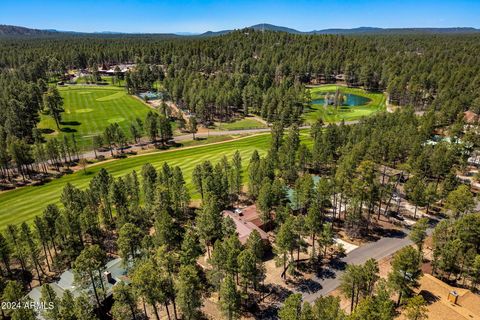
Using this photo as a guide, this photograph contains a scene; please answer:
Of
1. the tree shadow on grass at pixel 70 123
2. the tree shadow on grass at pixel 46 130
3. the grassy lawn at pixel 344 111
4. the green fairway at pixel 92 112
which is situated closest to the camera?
the tree shadow on grass at pixel 46 130

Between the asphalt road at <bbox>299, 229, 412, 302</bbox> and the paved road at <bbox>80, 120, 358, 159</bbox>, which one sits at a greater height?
the paved road at <bbox>80, 120, 358, 159</bbox>

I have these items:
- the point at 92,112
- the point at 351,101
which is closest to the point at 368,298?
the point at 92,112

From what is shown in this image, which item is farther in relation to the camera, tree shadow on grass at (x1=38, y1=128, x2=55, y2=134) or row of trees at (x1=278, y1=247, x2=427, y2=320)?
tree shadow on grass at (x1=38, y1=128, x2=55, y2=134)

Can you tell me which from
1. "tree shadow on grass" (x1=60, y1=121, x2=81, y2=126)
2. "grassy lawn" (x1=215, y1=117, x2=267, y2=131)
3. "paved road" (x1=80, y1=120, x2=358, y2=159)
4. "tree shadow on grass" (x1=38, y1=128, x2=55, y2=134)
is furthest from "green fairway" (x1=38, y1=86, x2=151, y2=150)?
"grassy lawn" (x1=215, y1=117, x2=267, y2=131)

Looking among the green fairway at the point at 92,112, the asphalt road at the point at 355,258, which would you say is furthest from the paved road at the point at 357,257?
the green fairway at the point at 92,112

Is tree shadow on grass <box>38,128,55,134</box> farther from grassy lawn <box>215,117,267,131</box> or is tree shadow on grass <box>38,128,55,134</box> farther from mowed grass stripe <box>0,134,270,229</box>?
grassy lawn <box>215,117,267,131</box>

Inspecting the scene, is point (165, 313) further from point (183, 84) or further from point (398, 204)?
point (183, 84)

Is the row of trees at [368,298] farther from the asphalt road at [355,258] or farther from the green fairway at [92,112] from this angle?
the green fairway at [92,112]
